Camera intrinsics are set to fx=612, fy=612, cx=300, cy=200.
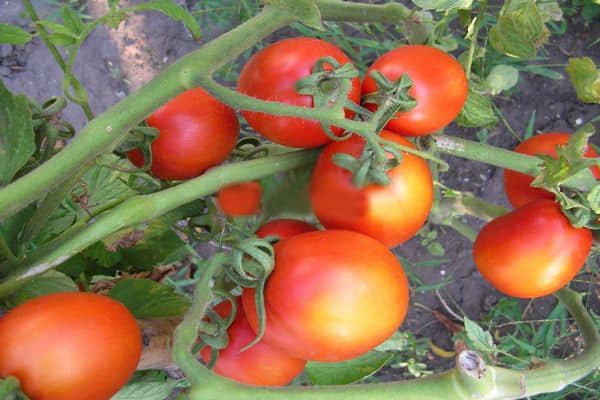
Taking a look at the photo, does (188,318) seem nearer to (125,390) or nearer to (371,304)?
(371,304)

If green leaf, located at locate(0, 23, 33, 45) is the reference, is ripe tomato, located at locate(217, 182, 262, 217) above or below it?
below

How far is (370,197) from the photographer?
798 millimetres

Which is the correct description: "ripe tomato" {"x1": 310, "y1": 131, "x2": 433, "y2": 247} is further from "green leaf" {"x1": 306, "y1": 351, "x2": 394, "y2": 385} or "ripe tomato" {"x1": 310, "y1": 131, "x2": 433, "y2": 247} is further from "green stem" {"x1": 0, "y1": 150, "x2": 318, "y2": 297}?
"green leaf" {"x1": 306, "y1": 351, "x2": 394, "y2": 385}

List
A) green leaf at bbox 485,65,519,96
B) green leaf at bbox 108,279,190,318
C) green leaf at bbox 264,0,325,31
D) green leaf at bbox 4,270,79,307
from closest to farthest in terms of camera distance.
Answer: green leaf at bbox 264,0,325,31
green leaf at bbox 4,270,79,307
green leaf at bbox 108,279,190,318
green leaf at bbox 485,65,519,96

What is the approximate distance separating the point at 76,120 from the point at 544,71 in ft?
4.56

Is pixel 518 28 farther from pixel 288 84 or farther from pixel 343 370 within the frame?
pixel 343 370

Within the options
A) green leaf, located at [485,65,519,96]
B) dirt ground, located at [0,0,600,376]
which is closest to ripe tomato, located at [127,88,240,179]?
green leaf, located at [485,65,519,96]

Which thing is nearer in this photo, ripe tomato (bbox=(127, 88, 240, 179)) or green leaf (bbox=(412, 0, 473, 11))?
green leaf (bbox=(412, 0, 473, 11))

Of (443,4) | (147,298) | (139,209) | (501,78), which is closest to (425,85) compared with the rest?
(443,4)

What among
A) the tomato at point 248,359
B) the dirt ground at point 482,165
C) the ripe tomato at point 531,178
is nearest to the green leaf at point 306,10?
the tomato at point 248,359

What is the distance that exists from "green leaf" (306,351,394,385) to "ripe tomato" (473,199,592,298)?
0.80 feet

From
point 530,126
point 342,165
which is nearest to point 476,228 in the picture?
point 530,126

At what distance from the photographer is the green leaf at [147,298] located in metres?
0.95

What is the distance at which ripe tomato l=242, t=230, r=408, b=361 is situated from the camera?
2.36 ft
